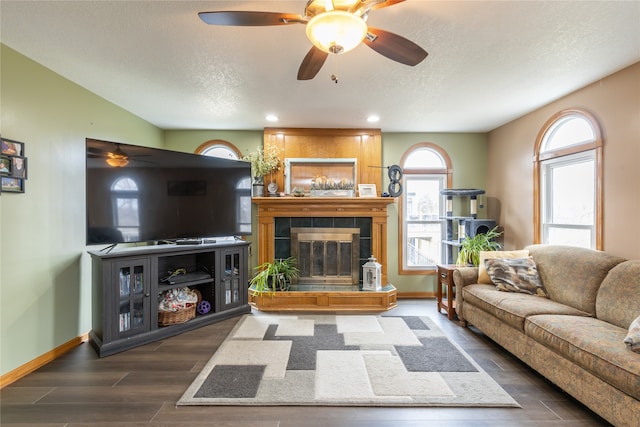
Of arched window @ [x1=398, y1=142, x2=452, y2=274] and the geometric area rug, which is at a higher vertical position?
arched window @ [x1=398, y1=142, x2=452, y2=274]

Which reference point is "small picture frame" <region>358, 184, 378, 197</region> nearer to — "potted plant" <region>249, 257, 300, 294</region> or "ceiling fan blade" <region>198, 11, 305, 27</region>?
"potted plant" <region>249, 257, 300, 294</region>

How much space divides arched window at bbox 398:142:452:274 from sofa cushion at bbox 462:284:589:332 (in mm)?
1473

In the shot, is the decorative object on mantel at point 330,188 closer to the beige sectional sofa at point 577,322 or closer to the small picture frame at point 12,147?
the beige sectional sofa at point 577,322

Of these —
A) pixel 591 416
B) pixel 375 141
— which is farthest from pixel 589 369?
pixel 375 141

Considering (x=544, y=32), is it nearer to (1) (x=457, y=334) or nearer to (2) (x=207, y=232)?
(1) (x=457, y=334)

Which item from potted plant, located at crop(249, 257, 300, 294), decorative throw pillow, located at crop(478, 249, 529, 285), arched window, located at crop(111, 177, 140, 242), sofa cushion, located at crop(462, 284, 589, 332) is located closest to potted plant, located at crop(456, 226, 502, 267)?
decorative throw pillow, located at crop(478, 249, 529, 285)

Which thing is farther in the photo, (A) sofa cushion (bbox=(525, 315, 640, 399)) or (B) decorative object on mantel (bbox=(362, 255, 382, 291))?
(B) decorative object on mantel (bbox=(362, 255, 382, 291))

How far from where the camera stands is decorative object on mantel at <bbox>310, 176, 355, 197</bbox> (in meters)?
4.33

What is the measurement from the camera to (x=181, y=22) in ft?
6.56

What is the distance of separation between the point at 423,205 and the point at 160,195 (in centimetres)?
375

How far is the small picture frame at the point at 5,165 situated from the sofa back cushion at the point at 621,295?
4889 mm

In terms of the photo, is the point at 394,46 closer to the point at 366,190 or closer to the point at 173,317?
the point at 366,190

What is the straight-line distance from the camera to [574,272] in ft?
8.95

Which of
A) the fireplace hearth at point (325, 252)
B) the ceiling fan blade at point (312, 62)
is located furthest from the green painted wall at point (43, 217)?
the fireplace hearth at point (325, 252)
